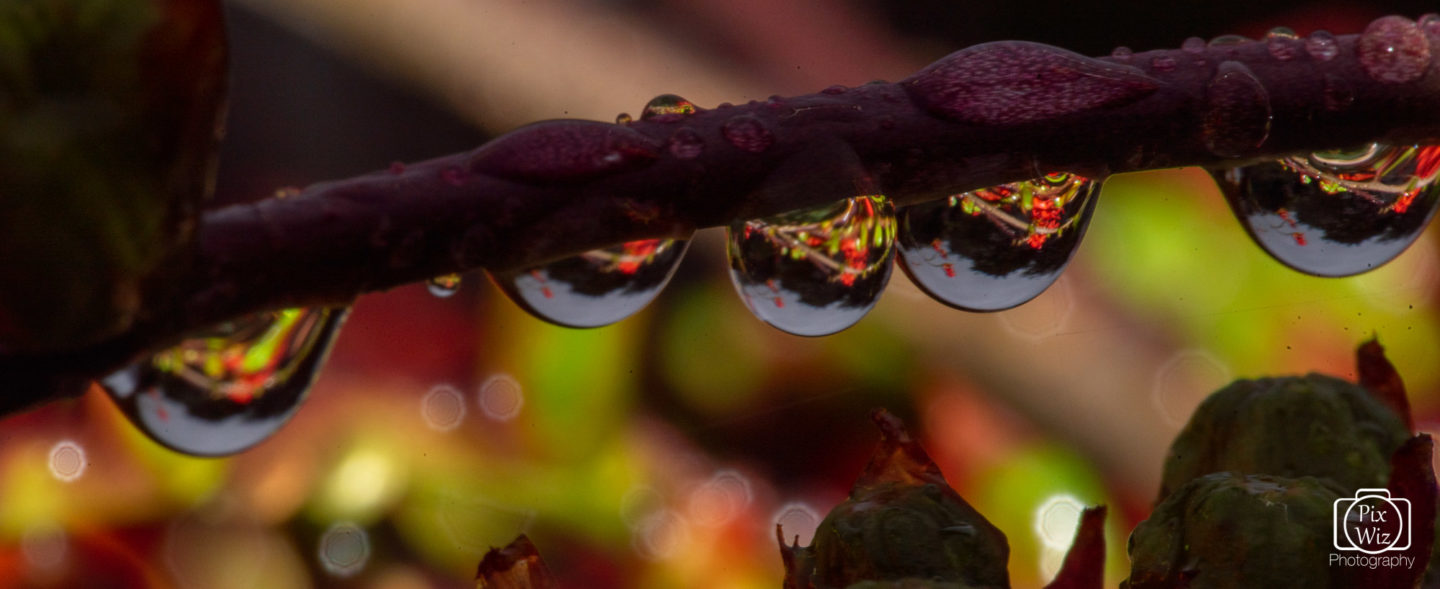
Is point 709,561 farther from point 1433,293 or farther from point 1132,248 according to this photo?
point 1433,293

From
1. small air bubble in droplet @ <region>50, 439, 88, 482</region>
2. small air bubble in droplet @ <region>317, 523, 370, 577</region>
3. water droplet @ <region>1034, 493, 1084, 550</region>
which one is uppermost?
water droplet @ <region>1034, 493, 1084, 550</region>

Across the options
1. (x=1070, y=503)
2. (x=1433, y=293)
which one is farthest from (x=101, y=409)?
(x=1433, y=293)

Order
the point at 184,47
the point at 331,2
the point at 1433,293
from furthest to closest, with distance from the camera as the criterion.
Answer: the point at 1433,293 → the point at 331,2 → the point at 184,47

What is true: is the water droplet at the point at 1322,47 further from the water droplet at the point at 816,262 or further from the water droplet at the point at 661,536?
the water droplet at the point at 661,536

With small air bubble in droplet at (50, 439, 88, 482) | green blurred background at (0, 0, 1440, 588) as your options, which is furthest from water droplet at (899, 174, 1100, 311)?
small air bubble in droplet at (50, 439, 88, 482)

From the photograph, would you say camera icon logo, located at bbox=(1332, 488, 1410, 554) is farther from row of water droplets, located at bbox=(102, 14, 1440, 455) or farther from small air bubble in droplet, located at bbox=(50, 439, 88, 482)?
small air bubble in droplet, located at bbox=(50, 439, 88, 482)

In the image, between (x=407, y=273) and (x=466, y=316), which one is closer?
(x=407, y=273)

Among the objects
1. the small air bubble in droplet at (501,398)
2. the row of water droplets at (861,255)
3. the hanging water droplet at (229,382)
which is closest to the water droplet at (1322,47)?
the row of water droplets at (861,255)
